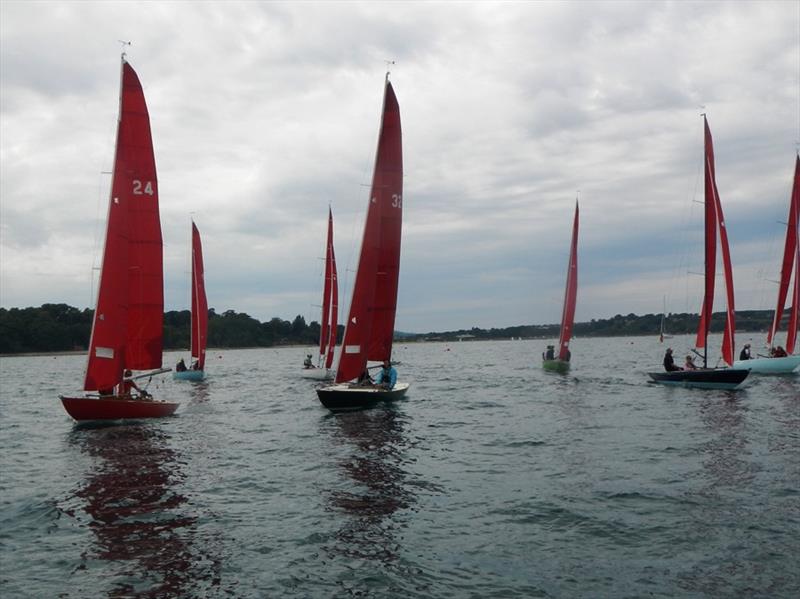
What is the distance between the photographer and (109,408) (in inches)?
921

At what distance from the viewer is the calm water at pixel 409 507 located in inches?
357

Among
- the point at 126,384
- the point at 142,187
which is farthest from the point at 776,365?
the point at 142,187

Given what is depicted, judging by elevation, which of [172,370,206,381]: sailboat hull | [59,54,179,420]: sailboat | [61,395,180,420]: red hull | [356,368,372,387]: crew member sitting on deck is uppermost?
[59,54,179,420]: sailboat

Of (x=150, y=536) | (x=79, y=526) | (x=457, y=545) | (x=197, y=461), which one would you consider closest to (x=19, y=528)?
(x=79, y=526)

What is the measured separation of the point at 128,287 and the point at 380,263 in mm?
9646

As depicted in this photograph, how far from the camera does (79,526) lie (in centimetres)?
1163

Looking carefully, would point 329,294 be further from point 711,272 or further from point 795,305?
point 795,305

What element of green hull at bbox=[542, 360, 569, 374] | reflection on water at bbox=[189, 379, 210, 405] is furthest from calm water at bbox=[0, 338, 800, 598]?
green hull at bbox=[542, 360, 569, 374]

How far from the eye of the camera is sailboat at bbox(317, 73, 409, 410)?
26172mm

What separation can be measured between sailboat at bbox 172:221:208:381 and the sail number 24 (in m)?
21.2

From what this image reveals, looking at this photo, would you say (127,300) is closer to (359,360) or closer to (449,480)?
(359,360)

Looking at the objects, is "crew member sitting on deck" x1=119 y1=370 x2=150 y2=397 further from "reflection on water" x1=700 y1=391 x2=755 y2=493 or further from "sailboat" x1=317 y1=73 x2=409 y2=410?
"reflection on water" x1=700 y1=391 x2=755 y2=493

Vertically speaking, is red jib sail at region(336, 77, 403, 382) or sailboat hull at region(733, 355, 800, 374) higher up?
red jib sail at region(336, 77, 403, 382)

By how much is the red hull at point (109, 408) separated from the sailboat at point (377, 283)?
6.10 m
